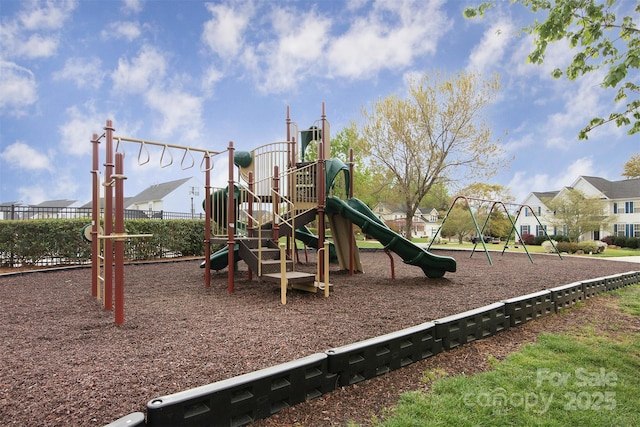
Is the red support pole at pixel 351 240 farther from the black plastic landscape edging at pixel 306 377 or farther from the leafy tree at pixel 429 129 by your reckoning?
the leafy tree at pixel 429 129

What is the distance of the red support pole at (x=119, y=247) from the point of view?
422cm

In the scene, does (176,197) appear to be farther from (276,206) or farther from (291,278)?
(291,278)

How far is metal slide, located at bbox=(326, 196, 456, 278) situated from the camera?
283 inches

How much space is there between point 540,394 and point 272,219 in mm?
5832

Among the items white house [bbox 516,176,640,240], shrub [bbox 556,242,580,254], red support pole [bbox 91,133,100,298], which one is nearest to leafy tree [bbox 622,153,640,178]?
white house [bbox 516,176,640,240]

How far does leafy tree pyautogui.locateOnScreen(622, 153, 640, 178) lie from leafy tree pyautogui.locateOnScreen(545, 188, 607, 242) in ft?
46.9

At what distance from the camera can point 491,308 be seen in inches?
165

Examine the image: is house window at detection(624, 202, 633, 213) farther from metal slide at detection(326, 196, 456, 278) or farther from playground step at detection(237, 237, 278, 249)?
playground step at detection(237, 237, 278, 249)

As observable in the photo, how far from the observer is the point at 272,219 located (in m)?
7.79

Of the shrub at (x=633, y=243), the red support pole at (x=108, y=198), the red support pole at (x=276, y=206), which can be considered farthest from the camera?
the shrub at (x=633, y=243)

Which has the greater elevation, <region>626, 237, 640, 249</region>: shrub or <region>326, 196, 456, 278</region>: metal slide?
<region>326, 196, 456, 278</region>: metal slide

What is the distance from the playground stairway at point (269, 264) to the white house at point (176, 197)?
112 feet

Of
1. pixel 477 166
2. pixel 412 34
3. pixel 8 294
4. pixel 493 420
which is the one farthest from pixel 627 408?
pixel 477 166

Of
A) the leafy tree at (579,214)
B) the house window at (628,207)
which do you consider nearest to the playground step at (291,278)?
the leafy tree at (579,214)
